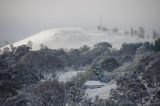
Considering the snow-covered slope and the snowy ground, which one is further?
the snow-covered slope

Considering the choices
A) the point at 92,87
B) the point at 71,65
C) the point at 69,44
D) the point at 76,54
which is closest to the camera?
the point at 92,87

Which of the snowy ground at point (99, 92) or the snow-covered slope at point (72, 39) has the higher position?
the snow-covered slope at point (72, 39)

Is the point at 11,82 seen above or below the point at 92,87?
above

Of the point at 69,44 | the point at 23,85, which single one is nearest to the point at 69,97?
the point at 23,85

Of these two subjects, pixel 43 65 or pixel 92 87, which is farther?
pixel 43 65

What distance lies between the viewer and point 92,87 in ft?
178

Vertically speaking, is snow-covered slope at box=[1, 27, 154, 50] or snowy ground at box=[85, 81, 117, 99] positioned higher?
snow-covered slope at box=[1, 27, 154, 50]

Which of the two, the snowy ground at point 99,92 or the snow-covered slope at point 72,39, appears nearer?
the snowy ground at point 99,92

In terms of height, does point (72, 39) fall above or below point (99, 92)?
above

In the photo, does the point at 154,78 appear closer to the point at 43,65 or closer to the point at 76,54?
the point at 43,65

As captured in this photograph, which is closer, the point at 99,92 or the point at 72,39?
the point at 99,92

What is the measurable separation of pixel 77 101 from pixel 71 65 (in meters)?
49.3

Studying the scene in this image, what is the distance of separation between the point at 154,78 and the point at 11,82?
20.0 m

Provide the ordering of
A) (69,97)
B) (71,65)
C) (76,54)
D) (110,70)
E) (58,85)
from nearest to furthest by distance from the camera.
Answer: (58,85), (69,97), (110,70), (71,65), (76,54)
